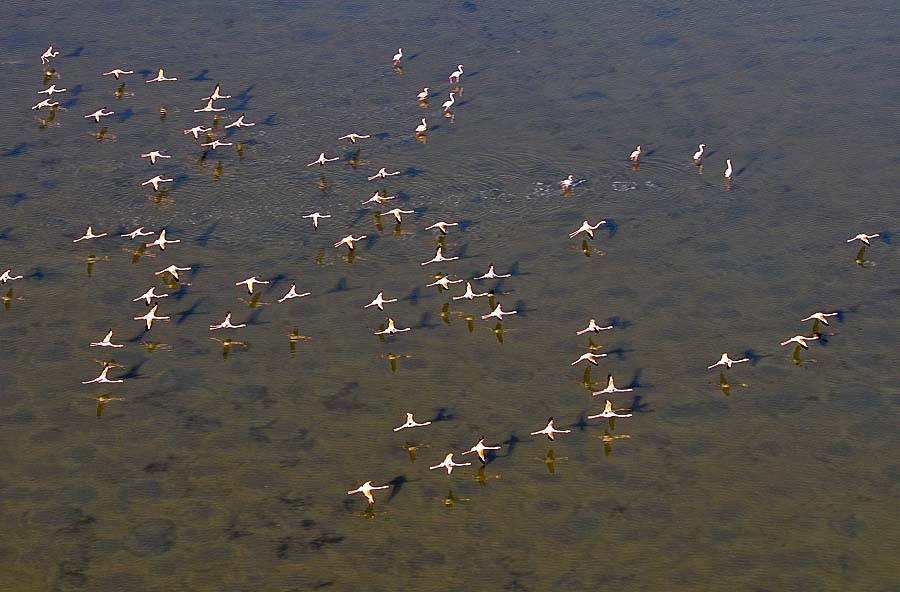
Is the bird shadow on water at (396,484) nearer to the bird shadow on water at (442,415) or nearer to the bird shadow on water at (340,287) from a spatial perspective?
the bird shadow on water at (442,415)

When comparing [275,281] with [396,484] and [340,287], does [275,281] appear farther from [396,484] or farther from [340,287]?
[396,484]

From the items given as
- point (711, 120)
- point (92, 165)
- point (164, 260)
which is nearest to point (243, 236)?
point (164, 260)

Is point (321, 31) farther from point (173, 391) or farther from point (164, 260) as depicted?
point (173, 391)

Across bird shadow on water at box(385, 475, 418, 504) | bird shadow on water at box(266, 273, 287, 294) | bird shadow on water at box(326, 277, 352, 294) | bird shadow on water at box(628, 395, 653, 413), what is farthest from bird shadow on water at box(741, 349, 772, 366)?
bird shadow on water at box(266, 273, 287, 294)

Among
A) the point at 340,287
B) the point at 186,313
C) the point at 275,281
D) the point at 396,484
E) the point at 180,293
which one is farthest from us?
the point at 275,281

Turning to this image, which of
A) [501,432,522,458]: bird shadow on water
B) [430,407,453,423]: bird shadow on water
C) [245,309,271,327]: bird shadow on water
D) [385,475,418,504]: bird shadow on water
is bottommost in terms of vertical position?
[385,475,418,504]: bird shadow on water

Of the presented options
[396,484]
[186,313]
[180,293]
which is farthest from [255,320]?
[396,484]

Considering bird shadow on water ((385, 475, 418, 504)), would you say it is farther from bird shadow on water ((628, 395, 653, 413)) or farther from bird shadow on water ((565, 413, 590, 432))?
bird shadow on water ((628, 395, 653, 413))

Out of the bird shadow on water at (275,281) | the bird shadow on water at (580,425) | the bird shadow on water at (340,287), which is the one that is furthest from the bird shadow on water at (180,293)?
the bird shadow on water at (580,425)

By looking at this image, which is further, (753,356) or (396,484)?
(753,356)
